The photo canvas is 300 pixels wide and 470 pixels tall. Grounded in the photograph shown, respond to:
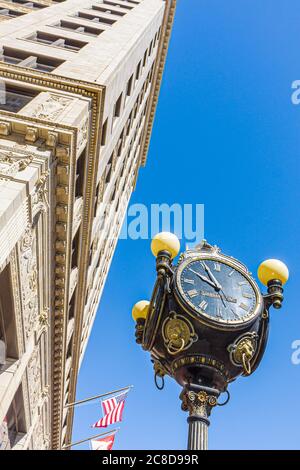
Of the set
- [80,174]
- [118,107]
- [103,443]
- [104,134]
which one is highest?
[118,107]

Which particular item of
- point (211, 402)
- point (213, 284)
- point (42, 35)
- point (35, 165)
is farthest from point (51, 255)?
point (42, 35)

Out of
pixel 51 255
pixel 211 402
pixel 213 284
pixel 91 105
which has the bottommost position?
pixel 211 402

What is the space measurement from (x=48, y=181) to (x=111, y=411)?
34.5 ft

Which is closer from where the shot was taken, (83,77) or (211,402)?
(211,402)

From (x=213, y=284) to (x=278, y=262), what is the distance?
1530 millimetres

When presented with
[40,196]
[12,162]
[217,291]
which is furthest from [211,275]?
[12,162]

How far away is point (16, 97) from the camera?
17375mm

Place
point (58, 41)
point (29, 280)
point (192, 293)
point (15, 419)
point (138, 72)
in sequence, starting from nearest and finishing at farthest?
point (192, 293), point (29, 280), point (15, 419), point (58, 41), point (138, 72)

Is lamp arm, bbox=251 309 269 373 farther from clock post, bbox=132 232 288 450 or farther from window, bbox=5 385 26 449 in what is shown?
window, bbox=5 385 26 449

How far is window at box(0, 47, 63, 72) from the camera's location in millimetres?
20578

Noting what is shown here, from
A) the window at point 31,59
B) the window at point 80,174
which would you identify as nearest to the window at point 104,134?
the window at point 31,59

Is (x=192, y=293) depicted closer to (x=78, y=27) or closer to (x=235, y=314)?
(x=235, y=314)

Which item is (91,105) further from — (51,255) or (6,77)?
(51,255)

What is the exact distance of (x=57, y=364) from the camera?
73.4 ft
